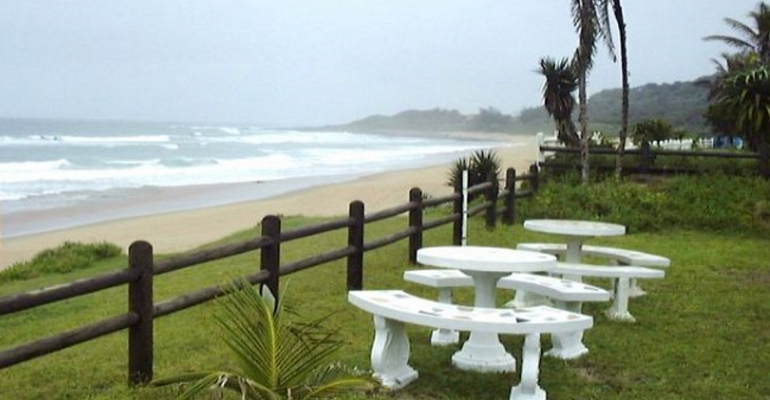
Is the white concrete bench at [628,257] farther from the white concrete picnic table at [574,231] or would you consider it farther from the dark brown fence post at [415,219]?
the dark brown fence post at [415,219]

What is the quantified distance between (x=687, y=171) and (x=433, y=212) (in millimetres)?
4869

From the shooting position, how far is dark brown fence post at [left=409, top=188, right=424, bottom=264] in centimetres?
983

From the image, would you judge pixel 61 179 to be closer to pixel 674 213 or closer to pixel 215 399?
pixel 674 213

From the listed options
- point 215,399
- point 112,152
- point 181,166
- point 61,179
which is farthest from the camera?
point 112,152

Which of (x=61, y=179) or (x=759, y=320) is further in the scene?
(x=61, y=179)

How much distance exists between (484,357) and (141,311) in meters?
2.17

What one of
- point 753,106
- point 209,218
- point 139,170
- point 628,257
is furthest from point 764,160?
point 139,170

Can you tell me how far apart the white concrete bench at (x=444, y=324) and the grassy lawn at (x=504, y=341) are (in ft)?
0.57

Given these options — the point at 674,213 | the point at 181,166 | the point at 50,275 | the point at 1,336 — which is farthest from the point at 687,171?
the point at 181,166

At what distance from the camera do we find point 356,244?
27.5ft

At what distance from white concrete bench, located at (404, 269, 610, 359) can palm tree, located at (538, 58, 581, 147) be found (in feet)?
45.6

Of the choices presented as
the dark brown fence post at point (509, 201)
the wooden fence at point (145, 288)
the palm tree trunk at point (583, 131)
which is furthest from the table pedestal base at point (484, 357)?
the palm tree trunk at point (583, 131)

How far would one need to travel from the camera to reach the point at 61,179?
3034cm

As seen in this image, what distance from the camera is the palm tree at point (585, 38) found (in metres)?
16.7
